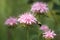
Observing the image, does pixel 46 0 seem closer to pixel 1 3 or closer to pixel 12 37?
pixel 12 37

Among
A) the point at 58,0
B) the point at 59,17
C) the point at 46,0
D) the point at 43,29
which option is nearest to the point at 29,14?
the point at 43,29

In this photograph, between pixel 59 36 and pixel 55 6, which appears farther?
pixel 55 6

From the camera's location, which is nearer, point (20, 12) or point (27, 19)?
point (27, 19)

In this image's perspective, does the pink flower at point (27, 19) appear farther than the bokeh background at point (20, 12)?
No

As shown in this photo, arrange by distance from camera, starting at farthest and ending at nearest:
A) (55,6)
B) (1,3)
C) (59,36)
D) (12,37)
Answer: (1,3) < (55,6) < (12,37) < (59,36)

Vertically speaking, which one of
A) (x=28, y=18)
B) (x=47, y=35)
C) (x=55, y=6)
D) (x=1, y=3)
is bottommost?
(x=47, y=35)

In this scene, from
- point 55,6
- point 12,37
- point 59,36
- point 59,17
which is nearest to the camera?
point 59,36

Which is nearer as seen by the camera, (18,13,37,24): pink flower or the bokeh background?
(18,13,37,24): pink flower

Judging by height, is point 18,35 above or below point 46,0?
below
